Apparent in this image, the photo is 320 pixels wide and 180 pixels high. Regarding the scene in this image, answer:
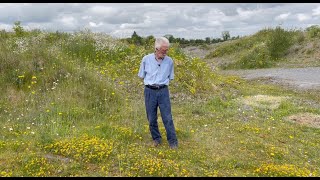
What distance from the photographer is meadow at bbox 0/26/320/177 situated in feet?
17.6

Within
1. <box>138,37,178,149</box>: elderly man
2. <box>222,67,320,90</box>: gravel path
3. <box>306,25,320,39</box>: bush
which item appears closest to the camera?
<box>138,37,178,149</box>: elderly man

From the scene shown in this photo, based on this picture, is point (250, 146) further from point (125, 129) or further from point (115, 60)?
point (115, 60)

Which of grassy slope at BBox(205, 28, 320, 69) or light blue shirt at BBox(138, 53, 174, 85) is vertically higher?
light blue shirt at BBox(138, 53, 174, 85)

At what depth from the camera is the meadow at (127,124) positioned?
536cm

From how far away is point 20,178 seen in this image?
4.86m

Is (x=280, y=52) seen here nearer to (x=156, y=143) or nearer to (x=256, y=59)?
(x=256, y=59)

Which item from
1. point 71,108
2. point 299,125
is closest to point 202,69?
point 299,125

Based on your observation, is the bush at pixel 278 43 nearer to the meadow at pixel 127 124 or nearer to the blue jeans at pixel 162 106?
the meadow at pixel 127 124

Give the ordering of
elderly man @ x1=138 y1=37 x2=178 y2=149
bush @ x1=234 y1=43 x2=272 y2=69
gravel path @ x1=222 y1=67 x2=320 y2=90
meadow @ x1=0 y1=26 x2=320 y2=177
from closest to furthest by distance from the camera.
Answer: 1. meadow @ x1=0 y1=26 x2=320 y2=177
2. elderly man @ x1=138 y1=37 x2=178 y2=149
3. gravel path @ x1=222 y1=67 x2=320 y2=90
4. bush @ x1=234 y1=43 x2=272 y2=69

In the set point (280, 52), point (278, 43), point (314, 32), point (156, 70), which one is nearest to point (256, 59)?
point (280, 52)

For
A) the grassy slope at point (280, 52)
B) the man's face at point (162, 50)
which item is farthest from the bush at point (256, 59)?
the man's face at point (162, 50)

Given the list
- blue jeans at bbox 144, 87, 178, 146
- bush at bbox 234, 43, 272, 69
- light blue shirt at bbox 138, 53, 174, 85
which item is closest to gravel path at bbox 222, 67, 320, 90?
bush at bbox 234, 43, 272, 69

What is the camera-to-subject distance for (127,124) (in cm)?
752

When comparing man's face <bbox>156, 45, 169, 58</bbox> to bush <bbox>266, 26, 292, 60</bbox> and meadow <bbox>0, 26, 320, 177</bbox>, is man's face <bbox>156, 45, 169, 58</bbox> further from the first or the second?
bush <bbox>266, 26, 292, 60</bbox>
